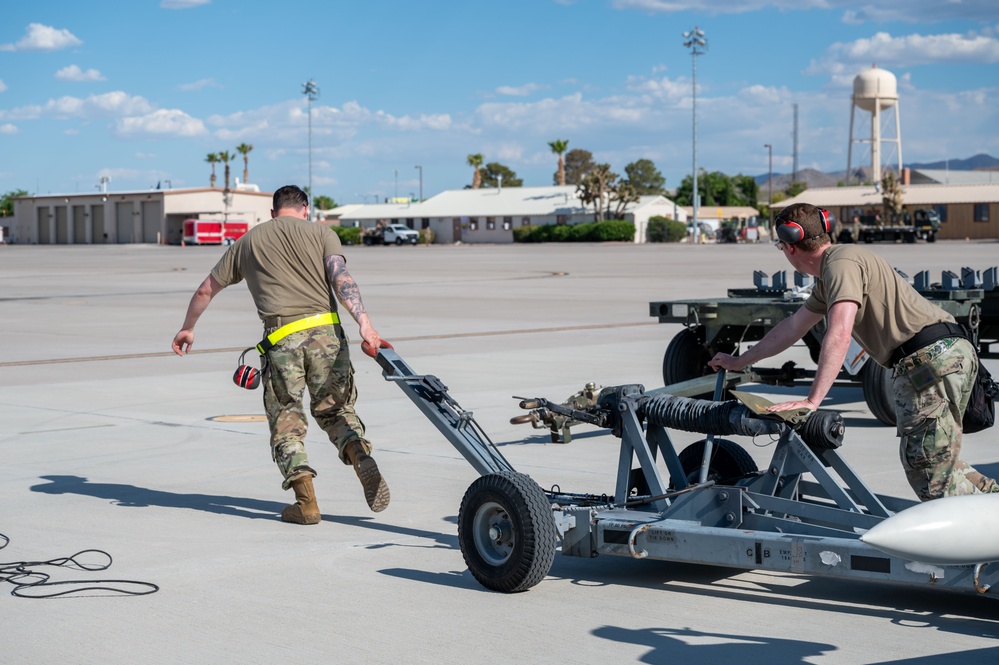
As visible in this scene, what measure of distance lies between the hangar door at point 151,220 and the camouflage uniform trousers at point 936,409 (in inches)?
4477

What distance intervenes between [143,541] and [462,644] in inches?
104

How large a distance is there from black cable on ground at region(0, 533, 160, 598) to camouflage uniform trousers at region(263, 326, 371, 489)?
127 cm

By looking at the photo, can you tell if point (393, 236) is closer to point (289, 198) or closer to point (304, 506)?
point (289, 198)

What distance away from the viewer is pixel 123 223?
120 meters

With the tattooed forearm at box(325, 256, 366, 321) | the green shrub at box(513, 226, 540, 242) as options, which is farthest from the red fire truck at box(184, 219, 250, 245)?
the tattooed forearm at box(325, 256, 366, 321)

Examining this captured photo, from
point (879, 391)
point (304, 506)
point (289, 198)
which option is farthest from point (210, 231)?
point (304, 506)

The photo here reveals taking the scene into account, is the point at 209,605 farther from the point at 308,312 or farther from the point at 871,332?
the point at 871,332

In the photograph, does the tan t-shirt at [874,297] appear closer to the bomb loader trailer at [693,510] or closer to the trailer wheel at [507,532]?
the bomb loader trailer at [693,510]

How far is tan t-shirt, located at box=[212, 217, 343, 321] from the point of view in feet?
25.4

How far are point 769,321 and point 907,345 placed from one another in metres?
5.25

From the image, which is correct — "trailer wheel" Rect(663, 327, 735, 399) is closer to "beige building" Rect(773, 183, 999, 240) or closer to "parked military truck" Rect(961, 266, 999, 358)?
"parked military truck" Rect(961, 266, 999, 358)

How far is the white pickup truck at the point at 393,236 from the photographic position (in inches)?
3991

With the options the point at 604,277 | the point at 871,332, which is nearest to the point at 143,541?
the point at 871,332

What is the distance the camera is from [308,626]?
5605 mm
